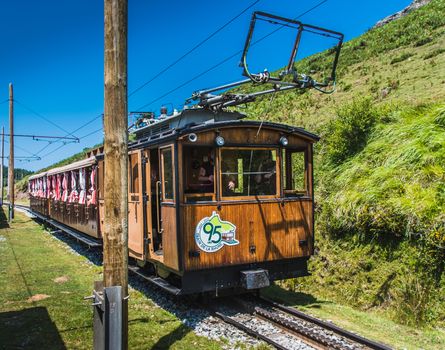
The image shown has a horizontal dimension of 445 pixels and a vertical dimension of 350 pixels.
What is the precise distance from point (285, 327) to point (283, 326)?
0.05 m

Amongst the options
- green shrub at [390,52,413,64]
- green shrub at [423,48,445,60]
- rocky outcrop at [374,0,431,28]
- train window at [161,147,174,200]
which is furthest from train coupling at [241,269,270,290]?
rocky outcrop at [374,0,431,28]

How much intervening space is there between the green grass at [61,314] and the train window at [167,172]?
2.15 m

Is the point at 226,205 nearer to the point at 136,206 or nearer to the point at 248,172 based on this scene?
the point at 248,172

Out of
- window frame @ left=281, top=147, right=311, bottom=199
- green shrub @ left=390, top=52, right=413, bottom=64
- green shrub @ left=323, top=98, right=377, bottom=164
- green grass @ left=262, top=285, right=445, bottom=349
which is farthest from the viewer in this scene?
green shrub @ left=390, top=52, right=413, bottom=64

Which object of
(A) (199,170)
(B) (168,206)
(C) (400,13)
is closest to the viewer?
(B) (168,206)

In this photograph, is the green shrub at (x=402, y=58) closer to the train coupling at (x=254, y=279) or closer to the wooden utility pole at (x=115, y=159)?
the train coupling at (x=254, y=279)

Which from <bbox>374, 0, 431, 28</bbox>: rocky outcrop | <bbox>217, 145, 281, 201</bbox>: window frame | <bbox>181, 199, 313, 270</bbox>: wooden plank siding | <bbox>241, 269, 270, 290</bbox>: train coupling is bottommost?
<bbox>241, 269, 270, 290</bbox>: train coupling

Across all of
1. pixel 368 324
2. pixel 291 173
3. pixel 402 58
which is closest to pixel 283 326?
pixel 368 324

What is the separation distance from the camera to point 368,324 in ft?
23.8

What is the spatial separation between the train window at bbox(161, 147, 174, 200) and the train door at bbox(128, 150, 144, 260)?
1.00 metres

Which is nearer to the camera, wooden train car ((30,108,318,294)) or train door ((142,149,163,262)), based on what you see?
wooden train car ((30,108,318,294))

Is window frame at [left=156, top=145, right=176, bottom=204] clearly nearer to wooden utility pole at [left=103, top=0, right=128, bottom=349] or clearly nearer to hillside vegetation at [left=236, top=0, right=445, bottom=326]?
wooden utility pole at [left=103, top=0, right=128, bottom=349]

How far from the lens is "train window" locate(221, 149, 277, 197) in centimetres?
780

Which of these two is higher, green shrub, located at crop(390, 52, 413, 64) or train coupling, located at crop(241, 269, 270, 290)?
green shrub, located at crop(390, 52, 413, 64)
